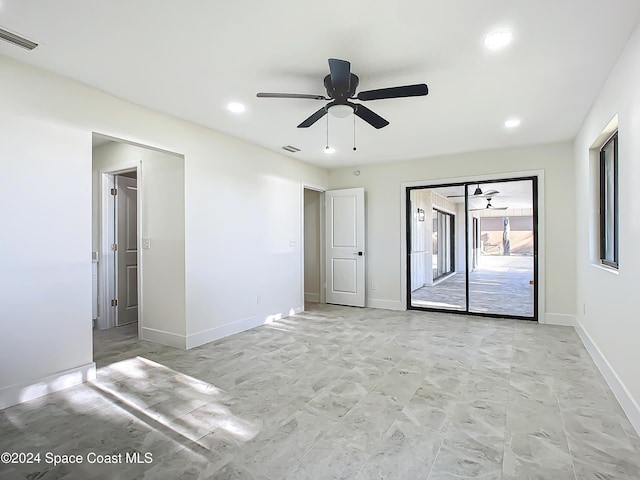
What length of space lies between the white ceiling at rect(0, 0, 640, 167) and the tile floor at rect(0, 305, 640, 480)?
252 centimetres

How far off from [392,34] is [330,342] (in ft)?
10.2

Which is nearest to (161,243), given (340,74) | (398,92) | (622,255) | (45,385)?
(45,385)

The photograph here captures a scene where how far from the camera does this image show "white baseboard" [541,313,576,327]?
479 cm

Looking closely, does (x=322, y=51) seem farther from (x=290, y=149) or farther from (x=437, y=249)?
(x=437, y=249)

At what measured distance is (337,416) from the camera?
2.37 m

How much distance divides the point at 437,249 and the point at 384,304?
342 centimetres

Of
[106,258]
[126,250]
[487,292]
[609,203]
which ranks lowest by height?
[487,292]

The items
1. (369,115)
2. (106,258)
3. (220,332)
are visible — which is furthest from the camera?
(106,258)

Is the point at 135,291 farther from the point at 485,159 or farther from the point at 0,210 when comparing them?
the point at 485,159

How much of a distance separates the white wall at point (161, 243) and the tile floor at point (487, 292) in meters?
3.94

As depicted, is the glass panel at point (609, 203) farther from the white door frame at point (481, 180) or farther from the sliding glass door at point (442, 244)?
the sliding glass door at point (442, 244)

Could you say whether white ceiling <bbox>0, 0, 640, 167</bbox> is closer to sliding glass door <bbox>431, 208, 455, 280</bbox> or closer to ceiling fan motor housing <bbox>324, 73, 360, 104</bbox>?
ceiling fan motor housing <bbox>324, 73, 360, 104</bbox>

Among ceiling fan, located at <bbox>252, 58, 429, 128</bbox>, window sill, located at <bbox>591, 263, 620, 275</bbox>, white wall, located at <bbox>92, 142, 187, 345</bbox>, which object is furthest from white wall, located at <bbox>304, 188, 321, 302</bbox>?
window sill, located at <bbox>591, 263, 620, 275</bbox>

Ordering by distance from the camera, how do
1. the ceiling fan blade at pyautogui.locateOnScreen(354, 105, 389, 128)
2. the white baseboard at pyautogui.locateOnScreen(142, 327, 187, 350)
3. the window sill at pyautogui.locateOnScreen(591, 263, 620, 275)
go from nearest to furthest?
1. the window sill at pyautogui.locateOnScreen(591, 263, 620, 275)
2. the ceiling fan blade at pyautogui.locateOnScreen(354, 105, 389, 128)
3. the white baseboard at pyautogui.locateOnScreen(142, 327, 187, 350)
